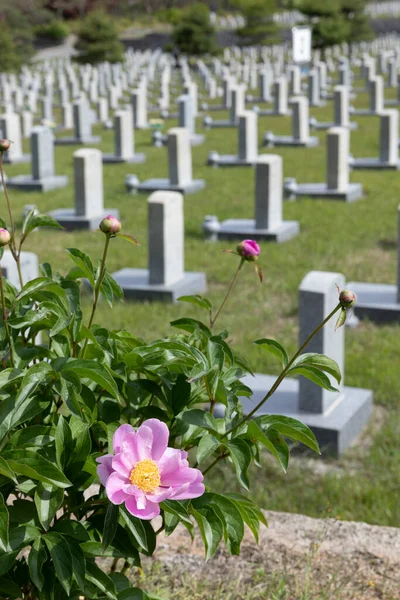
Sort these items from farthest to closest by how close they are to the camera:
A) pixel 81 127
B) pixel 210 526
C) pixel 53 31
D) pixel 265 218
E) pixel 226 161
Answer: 1. pixel 53 31
2. pixel 81 127
3. pixel 226 161
4. pixel 265 218
5. pixel 210 526

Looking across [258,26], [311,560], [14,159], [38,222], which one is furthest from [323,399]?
[258,26]

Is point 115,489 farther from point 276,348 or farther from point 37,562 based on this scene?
point 276,348

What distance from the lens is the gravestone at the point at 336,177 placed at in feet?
36.7

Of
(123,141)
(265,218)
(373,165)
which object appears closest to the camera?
(265,218)

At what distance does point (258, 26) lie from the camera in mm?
42094

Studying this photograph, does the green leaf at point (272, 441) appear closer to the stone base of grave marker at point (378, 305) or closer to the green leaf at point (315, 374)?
the green leaf at point (315, 374)

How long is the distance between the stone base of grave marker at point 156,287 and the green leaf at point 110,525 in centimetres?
550

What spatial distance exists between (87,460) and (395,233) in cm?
801

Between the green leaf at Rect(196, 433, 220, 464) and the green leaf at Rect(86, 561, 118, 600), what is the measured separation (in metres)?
0.32

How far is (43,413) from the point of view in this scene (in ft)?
6.67

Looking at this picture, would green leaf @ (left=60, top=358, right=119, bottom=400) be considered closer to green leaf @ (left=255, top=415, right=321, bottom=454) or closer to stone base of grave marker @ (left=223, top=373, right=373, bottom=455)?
green leaf @ (left=255, top=415, right=321, bottom=454)

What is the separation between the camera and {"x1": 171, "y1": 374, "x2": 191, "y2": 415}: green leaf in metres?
1.97

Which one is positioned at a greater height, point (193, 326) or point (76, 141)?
point (193, 326)

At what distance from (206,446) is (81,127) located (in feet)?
56.5
